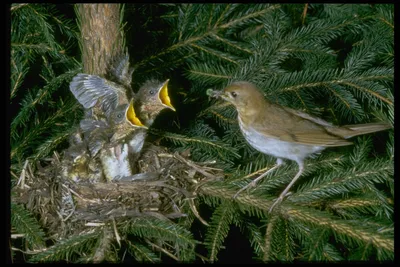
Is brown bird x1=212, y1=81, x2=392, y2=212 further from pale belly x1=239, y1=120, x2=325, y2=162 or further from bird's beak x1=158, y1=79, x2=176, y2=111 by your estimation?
bird's beak x1=158, y1=79, x2=176, y2=111

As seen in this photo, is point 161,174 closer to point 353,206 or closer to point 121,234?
point 121,234

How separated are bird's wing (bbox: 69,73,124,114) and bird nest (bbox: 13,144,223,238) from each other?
16.9 inches

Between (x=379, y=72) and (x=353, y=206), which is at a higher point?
(x=379, y=72)

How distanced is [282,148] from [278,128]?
5.0 inches

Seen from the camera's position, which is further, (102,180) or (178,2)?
(178,2)

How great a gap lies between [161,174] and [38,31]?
1138 mm

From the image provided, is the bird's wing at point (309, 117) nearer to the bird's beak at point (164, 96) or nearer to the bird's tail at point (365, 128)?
the bird's tail at point (365, 128)

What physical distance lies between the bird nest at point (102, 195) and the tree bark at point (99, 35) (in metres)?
0.65

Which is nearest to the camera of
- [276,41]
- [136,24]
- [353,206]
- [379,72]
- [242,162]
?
[353,206]

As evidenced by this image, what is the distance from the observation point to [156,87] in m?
3.21

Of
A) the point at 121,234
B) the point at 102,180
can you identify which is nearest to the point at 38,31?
the point at 102,180

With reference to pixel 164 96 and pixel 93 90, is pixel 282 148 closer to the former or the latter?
Answer: pixel 164 96

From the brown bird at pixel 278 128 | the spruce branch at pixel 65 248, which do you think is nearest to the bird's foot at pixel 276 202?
the brown bird at pixel 278 128

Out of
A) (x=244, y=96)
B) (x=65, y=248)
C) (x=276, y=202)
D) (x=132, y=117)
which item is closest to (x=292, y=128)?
(x=244, y=96)
